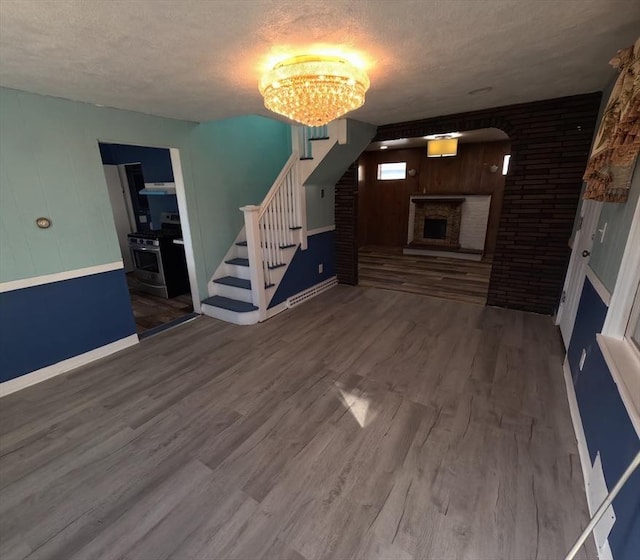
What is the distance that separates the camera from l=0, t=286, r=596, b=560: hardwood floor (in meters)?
1.41

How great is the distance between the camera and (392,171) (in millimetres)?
7430

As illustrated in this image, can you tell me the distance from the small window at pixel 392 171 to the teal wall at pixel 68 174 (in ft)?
15.5

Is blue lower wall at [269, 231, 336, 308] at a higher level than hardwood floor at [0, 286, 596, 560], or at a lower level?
higher

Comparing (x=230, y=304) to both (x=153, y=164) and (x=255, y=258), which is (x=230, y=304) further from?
(x=153, y=164)

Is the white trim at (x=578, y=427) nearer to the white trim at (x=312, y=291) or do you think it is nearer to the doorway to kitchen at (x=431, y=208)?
the doorway to kitchen at (x=431, y=208)

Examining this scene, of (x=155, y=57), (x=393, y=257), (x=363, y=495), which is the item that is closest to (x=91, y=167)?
(x=155, y=57)

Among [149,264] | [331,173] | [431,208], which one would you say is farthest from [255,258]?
[431,208]

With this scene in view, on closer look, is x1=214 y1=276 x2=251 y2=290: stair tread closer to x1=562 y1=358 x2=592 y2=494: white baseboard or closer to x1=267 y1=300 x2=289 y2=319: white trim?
x1=267 y1=300 x2=289 y2=319: white trim

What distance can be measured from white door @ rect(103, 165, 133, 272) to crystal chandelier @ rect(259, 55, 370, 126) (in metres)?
4.54

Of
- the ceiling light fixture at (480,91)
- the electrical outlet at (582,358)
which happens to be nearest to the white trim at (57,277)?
the ceiling light fixture at (480,91)

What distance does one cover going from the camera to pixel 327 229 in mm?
4680

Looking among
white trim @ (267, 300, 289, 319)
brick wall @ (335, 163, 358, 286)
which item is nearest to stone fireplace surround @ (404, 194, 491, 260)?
brick wall @ (335, 163, 358, 286)

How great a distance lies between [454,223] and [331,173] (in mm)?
3833

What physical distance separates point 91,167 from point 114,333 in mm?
1560
